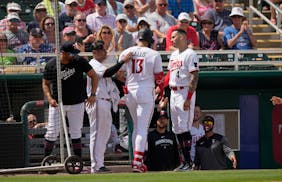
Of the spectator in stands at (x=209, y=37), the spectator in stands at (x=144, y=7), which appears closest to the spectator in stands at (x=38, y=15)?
the spectator in stands at (x=144, y=7)

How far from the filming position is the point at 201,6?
18.5 meters

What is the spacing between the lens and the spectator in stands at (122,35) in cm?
1636

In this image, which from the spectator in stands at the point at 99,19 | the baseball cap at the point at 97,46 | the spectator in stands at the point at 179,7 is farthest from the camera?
the spectator in stands at the point at 179,7

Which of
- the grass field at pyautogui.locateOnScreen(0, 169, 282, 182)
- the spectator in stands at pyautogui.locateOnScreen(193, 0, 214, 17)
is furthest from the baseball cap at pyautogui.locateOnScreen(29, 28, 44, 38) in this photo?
the grass field at pyautogui.locateOnScreen(0, 169, 282, 182)

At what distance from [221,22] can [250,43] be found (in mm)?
895

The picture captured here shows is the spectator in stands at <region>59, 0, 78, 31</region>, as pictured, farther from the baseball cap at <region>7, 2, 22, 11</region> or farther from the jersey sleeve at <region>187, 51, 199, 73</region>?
the jersey sleeve at <region>187, 51, 199, 73</region>

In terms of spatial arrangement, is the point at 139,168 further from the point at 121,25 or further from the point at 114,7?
the point at 114,7

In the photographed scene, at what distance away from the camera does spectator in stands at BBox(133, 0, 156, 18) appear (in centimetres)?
1748

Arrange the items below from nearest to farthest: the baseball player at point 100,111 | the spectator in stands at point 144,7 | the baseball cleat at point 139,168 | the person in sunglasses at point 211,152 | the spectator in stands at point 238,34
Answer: the baseball cleat at point 139,168, the baseball player at point 100,111, the person in sunglasses at point 211,152, the spectator in stands at point 238,34, the spectator in stands at point 144,7

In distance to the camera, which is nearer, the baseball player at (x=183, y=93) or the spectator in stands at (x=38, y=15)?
the baseball player at (x=183, y=93)

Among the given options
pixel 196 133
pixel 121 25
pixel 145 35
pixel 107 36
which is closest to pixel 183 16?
pixel 121 25

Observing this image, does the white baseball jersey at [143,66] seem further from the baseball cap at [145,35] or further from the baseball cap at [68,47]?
the baseball cap at [68,47]

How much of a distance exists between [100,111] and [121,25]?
310 cm

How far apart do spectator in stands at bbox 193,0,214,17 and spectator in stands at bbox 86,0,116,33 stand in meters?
1.99
